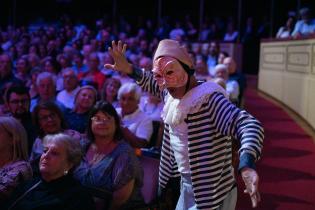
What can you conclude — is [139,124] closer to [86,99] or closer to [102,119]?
[86,99]

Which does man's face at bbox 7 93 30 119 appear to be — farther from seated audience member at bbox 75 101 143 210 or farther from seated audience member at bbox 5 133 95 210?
seated audience member at bbox 5 133 95 210

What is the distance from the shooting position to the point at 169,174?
2.26 metres

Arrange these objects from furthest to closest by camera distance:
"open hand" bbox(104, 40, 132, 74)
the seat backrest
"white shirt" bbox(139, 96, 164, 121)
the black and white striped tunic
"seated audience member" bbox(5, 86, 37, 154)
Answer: "white shirt" bbox(139, 96, 164, 121) < "seated audience member" bbox(5, 86, 37, 154) < the seat backrest < "open hand" bbox(104, 40, 132, 74) < the black and white striped tunic

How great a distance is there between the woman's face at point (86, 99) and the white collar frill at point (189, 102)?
210 cm

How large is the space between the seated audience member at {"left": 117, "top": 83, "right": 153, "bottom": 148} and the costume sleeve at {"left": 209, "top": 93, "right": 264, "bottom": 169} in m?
1.60

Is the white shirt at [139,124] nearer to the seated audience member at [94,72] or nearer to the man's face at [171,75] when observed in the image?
the man's face at [171,75]

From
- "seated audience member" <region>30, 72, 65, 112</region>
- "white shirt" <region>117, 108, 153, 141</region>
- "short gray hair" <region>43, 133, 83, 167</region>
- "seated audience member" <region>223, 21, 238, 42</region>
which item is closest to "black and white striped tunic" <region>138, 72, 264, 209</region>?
"short gray hair" <region>43, 133, 83, 167</region>

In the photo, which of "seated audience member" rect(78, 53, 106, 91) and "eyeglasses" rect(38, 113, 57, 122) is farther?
"seated audience member" rect(78, 53, 106, 91)

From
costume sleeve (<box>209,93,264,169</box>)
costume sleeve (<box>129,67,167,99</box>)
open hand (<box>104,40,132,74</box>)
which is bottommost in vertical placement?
costume sleeve (<box>209,93,264,169</box>)

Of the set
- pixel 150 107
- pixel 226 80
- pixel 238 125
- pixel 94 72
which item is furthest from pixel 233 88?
pixel 238 125

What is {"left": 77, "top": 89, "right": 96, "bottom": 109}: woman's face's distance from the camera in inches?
161

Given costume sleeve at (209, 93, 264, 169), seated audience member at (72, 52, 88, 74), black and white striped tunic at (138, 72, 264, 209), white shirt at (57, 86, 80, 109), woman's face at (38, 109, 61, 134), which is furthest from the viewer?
seated audience member at (72, 52, 88, 74)

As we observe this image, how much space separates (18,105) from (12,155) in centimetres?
121

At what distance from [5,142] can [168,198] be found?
35.0 inches
